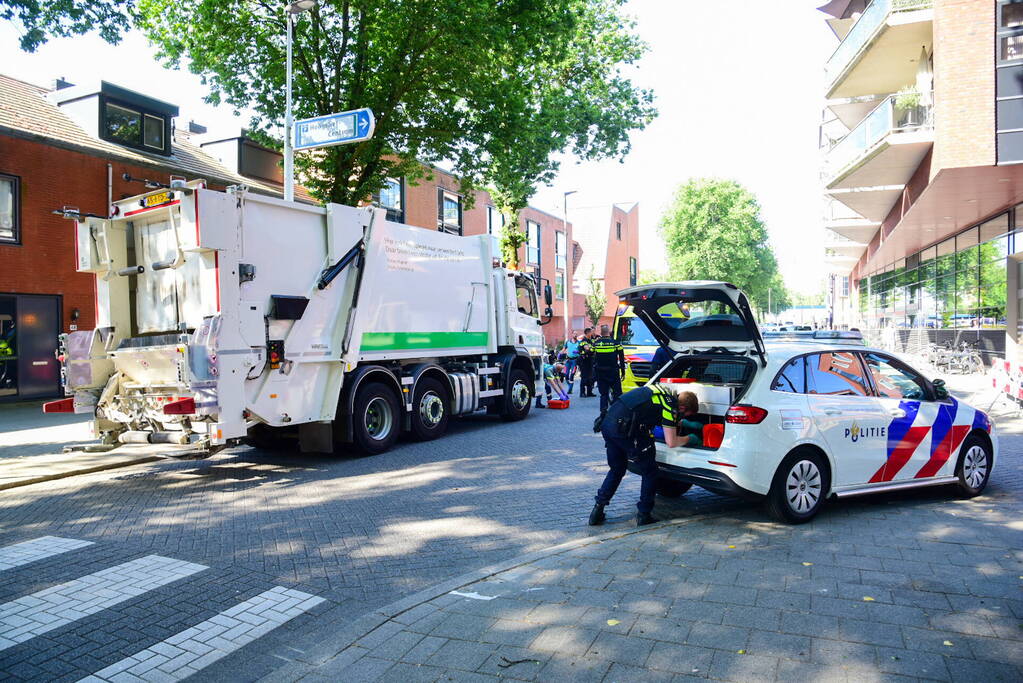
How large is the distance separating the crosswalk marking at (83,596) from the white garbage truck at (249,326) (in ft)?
9.08

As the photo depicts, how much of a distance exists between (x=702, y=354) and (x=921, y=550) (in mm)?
2247

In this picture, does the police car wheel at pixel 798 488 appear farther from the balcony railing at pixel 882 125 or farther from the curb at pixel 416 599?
the balcony railing at pixel 882 125

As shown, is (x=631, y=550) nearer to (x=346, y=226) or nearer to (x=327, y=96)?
(x=346, y=226)

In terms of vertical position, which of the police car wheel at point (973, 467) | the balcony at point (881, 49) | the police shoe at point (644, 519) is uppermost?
the balcony at point (881, 49)

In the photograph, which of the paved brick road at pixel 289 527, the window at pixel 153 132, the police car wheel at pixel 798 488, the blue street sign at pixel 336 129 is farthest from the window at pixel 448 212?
the police car wheel at pixel 798 488

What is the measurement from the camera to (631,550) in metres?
5.28

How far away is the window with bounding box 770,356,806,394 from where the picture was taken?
5.97 meters

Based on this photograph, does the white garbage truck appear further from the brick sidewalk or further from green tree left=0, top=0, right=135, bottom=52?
the brick sidewalk

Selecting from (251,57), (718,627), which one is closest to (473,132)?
(251,57)

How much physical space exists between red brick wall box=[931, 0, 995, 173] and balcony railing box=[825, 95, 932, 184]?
1521mm

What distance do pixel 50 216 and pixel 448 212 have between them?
18.3 metres

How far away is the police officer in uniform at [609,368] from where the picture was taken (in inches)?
517

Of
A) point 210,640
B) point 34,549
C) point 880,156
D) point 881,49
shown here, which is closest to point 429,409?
point 34,549

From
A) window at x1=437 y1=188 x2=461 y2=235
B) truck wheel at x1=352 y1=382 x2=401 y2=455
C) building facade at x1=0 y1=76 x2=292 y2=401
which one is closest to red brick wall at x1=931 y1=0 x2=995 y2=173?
truck wheel at x1=352 y1=382 x2=401 y2=455
